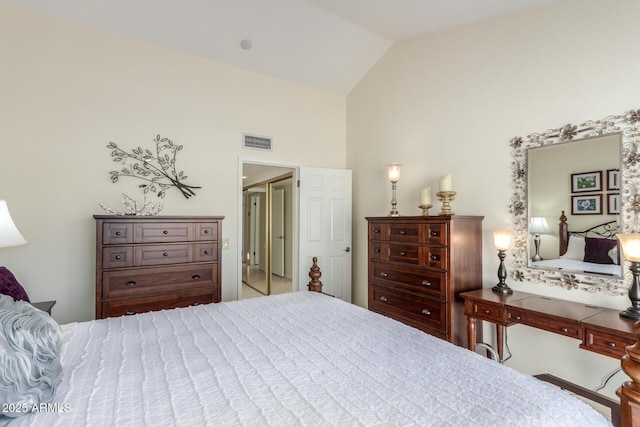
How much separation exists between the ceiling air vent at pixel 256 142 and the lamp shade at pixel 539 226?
288 centimetres

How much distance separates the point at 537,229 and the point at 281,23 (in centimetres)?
311

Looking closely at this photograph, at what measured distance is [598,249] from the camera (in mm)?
2109

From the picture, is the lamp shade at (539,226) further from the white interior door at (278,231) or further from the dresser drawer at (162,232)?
the white interior door at (278,231)

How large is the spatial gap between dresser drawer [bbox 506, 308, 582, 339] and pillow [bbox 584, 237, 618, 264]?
56 centimetres

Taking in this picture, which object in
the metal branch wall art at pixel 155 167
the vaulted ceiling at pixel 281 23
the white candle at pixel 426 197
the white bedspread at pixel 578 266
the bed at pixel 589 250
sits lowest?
the white bedspread at pixel 578 266

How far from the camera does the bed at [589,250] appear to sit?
2.05 metres

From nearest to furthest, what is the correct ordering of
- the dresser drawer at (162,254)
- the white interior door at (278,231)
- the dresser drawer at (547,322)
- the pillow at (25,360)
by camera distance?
the pillow at (25,360) → the dresser drawer at (547,322) → the dresser drawer at (162,254) → the white interior door at (278,231)

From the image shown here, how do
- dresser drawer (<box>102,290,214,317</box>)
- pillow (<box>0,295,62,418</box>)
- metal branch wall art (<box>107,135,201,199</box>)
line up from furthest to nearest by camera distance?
metal branch wall art (<box>107,135,201,199</box>)
dresser drawer (<box>102,290,214,317</box>)
pillow (<box>0,295,62,418</box>)

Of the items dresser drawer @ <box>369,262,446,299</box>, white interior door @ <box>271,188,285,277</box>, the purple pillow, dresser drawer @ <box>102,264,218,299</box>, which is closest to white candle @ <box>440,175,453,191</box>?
dresser drawer @ <box>369,262,446,299</box>

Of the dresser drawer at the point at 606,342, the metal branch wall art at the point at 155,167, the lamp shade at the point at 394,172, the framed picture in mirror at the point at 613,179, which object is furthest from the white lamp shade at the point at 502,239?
the metal branch wall art at the point at 155,167

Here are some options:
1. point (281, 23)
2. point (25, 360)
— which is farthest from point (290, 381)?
point (281, 23)

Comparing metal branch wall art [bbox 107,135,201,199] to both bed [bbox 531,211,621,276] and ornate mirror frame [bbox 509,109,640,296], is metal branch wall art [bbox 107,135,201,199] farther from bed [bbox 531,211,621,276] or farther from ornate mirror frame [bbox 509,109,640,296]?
bed [bbox 531,211,621,276]

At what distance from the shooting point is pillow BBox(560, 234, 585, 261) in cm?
219

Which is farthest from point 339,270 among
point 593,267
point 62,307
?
point 62,307
